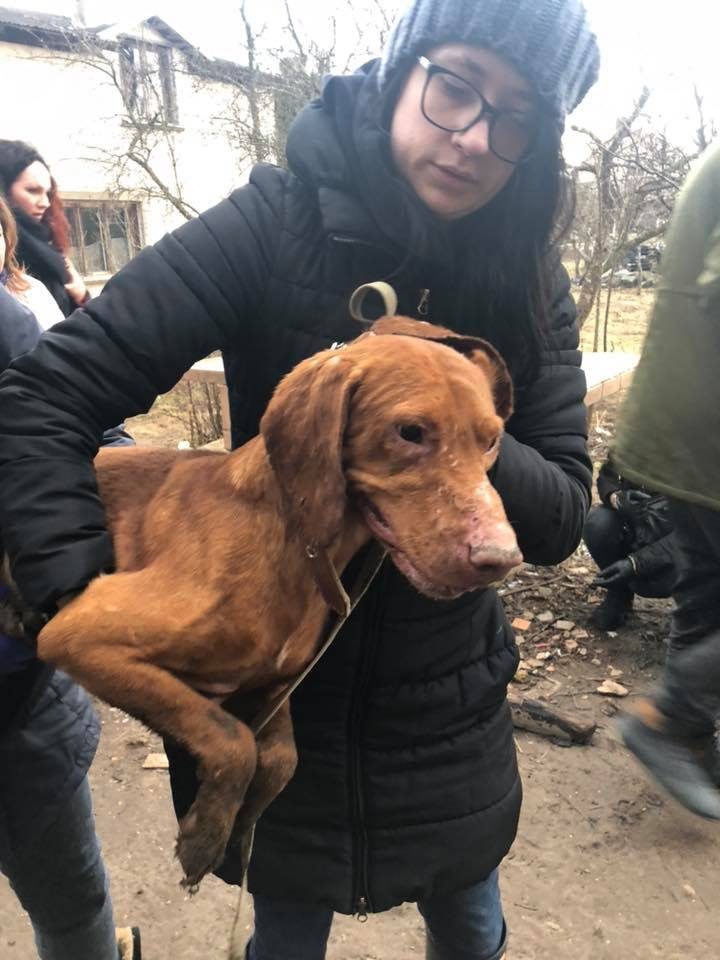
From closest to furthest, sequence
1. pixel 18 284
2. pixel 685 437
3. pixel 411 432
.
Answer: pixel 411 432 < pixel 685 437 < pixel 18 284

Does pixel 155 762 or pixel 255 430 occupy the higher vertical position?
pixel 255 430

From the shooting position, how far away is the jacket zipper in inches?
66.9

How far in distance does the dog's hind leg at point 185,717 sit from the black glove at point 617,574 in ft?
12.4

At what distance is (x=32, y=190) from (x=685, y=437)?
418 centimetres

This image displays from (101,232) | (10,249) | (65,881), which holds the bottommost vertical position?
(101,232)

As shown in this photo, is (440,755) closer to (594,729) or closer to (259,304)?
(259,304)

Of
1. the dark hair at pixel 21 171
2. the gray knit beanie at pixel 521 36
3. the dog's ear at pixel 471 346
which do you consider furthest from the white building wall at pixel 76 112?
the dog's ear at pixel 471 346

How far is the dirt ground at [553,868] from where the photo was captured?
9.68 ft

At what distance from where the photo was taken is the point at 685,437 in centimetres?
233

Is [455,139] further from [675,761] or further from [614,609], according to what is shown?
[614,609]

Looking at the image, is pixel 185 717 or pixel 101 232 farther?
pixel 101 232

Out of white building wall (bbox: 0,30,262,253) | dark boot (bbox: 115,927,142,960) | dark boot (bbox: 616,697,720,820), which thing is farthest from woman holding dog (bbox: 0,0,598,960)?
white building wall (bbox: 0,30,262,253)

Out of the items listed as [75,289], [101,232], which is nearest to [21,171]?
[75,289]

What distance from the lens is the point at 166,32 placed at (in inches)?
824
